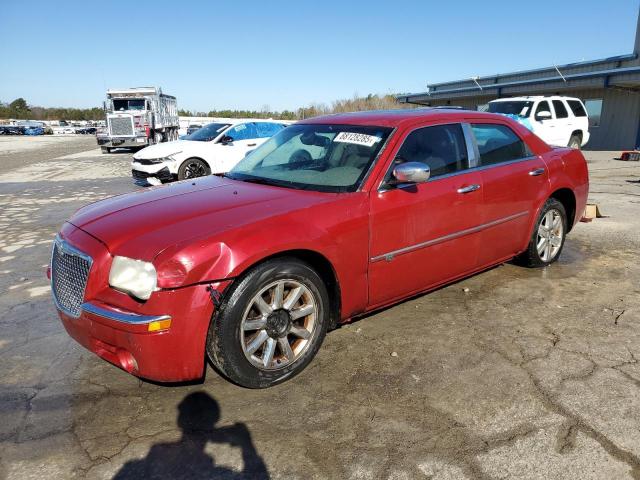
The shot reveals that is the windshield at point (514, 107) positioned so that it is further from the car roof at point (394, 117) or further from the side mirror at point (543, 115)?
the car roof at point (394, 117)

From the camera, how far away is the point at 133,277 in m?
2.59

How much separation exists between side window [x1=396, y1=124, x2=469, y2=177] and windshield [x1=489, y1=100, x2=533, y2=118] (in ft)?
39.8

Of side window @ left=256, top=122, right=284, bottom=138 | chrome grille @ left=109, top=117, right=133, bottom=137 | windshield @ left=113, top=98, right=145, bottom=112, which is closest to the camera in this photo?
side window @ left=256, top=122, right=284, bottom=138

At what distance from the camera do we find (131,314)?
2.54m

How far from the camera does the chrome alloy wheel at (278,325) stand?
2.83m

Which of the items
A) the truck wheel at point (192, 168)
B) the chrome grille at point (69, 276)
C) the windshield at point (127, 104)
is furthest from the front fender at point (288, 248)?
the windshield at point (127, 104)

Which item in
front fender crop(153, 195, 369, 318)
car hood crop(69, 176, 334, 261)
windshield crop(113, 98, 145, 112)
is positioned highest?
windshield crop(113, 98, 145, 112)

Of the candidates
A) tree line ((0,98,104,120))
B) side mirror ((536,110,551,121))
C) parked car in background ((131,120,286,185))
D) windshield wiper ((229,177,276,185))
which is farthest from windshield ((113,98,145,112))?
tree line ((0,98,104,120))

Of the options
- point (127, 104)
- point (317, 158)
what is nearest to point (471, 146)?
point (317, 158)

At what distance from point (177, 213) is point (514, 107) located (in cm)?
1469

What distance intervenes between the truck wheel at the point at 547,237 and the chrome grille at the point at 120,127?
23402 millimetres

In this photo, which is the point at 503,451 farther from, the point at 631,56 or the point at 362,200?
the point at 631,56

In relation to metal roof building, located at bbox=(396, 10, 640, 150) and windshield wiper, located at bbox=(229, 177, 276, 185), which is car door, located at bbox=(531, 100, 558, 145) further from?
windshield wiper, located at bbox=(229, 177, 276, 185)

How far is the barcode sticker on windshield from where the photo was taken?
357cm
